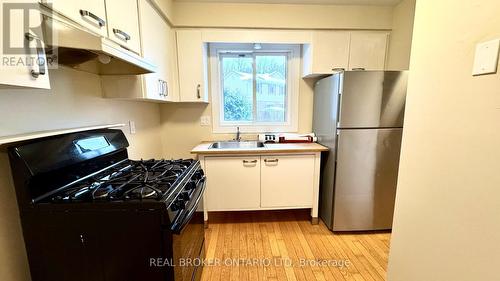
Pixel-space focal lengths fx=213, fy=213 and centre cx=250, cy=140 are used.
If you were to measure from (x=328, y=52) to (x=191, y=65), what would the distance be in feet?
4.95

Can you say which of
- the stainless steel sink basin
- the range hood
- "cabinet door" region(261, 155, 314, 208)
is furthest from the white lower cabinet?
the range hood

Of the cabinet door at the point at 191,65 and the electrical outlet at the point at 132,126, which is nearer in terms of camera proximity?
the electrical outlet at the point at 132,126

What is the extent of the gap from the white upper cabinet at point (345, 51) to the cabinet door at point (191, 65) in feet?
3.96

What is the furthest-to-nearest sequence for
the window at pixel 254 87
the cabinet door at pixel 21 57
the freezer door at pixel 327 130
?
the window at pixel 254 87
the freezer door at pixel 327 130
the cabinet door at pixel 21 57

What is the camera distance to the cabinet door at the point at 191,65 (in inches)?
89.7

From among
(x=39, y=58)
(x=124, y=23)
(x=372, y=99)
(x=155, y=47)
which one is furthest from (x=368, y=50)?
(x=39, y=58)

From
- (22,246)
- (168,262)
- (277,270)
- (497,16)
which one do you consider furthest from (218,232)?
(497,16)

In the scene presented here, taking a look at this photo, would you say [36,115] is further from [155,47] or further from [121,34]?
[155,47]

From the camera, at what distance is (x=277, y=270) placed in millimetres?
1710

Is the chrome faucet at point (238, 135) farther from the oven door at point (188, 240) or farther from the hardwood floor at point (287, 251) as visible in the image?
the oven door at point (188, 240)

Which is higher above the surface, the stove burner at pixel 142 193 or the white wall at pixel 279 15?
the white wall at pixel 279 15

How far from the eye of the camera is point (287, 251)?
1.93 metres

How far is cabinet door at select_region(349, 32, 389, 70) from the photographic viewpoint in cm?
234

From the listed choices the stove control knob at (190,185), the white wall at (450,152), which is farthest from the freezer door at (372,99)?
the stove control knob at (190,185)
